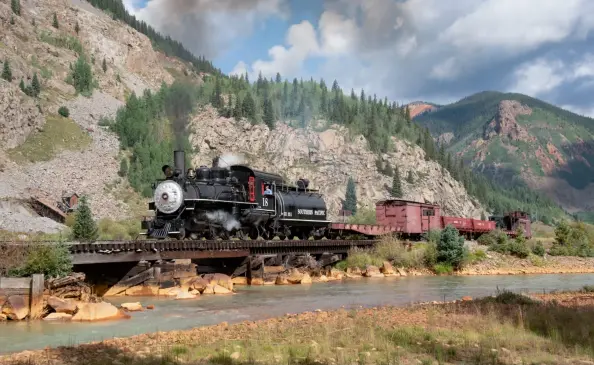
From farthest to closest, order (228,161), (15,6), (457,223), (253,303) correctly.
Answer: (15,6), (457,223), (228,161), (253,303)

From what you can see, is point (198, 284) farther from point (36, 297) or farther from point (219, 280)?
point (36, 297)

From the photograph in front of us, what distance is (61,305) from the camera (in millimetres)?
20656

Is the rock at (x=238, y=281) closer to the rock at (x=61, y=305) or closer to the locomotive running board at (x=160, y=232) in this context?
the locomotive running board at (x=160, y=232)

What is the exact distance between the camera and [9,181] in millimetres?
87938

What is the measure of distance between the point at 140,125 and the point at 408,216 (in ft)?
311

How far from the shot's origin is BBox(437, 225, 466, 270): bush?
44.3 m

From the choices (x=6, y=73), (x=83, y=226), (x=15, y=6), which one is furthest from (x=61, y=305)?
(x=15, y=6)

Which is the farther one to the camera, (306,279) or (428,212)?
(428,212)

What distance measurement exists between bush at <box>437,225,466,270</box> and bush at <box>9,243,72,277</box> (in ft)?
103

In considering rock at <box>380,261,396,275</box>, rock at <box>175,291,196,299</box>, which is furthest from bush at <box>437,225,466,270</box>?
rock at <box>175,291,196,299</box>

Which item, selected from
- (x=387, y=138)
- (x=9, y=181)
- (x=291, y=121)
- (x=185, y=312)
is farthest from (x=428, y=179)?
(x=185, y=312)

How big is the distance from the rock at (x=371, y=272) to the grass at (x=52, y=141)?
270 ft

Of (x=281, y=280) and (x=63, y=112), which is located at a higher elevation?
(x=63, y=112)

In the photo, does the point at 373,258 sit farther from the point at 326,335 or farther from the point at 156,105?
the point at 156,105
